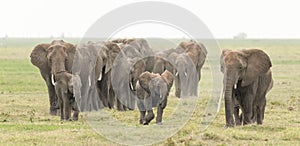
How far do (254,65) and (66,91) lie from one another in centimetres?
451

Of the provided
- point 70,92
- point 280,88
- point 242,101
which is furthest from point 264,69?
point 280,88

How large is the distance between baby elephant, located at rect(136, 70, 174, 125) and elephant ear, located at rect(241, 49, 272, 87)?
1814mm

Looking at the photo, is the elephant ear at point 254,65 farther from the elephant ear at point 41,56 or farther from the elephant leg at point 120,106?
the elephant ear at point 41,56

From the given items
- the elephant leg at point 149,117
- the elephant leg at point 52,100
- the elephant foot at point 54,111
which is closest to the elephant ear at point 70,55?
the elephant leg at point 52,100

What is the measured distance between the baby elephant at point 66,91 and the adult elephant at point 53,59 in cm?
39

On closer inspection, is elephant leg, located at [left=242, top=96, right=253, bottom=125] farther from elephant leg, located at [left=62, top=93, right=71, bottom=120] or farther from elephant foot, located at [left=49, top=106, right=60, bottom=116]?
elephant foot, located at [left=49, top=106, right=60, bottom=116]

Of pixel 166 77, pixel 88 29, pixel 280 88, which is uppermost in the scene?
pixel 88 29

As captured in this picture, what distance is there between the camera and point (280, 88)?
30969mm

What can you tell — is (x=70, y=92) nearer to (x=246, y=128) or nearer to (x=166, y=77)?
(x=166, y=77)

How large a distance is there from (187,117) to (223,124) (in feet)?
2.91

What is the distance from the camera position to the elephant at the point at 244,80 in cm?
1698

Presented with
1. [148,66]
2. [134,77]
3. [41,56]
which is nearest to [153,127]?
[134,77]

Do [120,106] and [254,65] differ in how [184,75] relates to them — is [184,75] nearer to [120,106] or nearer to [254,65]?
[120,106]

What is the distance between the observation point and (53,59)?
62.7ft
